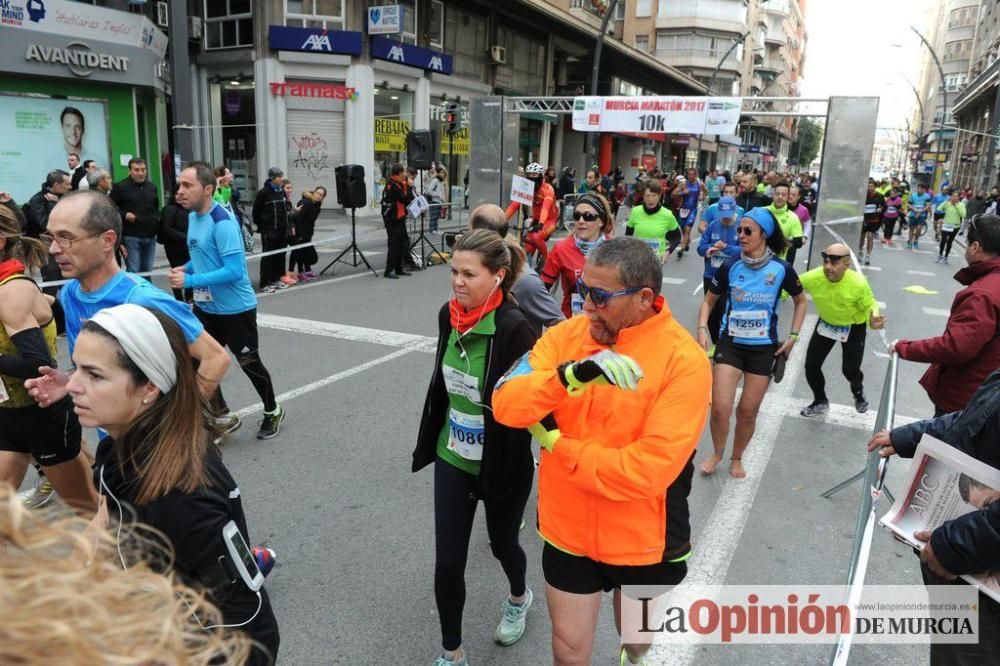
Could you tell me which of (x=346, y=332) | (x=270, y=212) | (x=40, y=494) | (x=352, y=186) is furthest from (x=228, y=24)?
(x=40, y=494)

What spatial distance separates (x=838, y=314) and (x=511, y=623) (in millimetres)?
4188

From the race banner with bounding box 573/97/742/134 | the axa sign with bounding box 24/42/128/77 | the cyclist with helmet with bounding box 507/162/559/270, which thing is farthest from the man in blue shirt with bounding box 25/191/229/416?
the axa sign with bounding box 24/42/128/77

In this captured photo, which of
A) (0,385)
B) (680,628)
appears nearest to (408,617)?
(680,628)

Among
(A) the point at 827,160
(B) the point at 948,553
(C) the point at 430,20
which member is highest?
(C) the point at 430,20

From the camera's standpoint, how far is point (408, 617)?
3.28m

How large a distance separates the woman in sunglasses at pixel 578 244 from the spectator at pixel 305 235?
287 inches

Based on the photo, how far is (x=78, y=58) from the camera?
1579 cm

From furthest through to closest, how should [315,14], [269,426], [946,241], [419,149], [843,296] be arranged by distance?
[315,14]
[946,241]
[419,149]
[843,296]
[269,426]

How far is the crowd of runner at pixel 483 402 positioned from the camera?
183cm

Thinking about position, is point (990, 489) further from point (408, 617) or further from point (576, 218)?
point (576, 218)

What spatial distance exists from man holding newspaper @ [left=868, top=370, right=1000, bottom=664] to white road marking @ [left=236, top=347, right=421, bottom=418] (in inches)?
199

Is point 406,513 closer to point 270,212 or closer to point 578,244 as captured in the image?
point 578,244

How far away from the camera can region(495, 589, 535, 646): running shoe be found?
3.10 m

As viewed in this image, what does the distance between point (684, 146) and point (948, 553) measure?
58.8 metres
